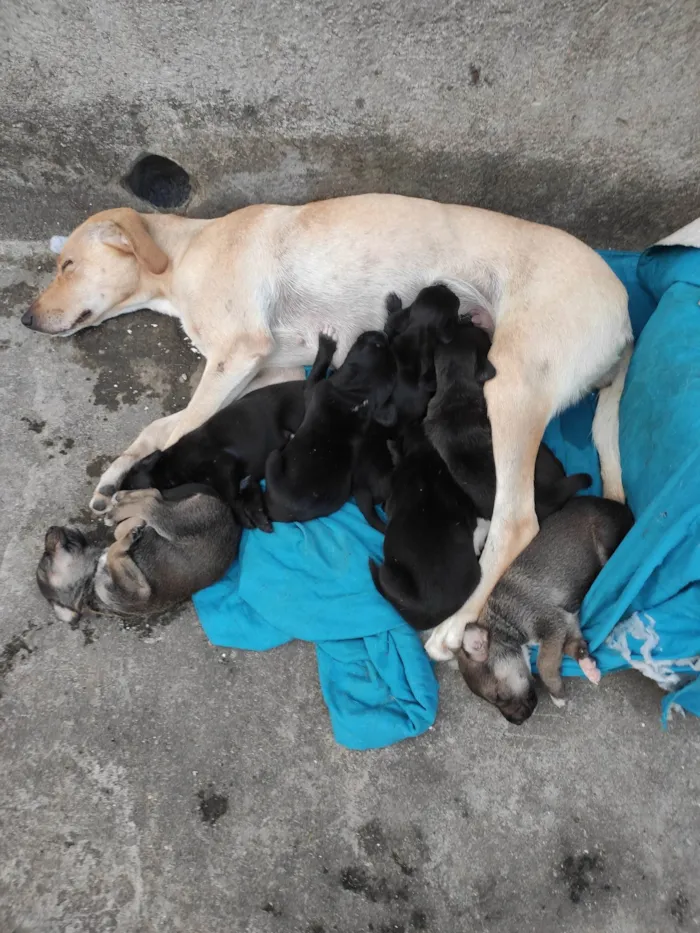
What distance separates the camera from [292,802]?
2.43 metres

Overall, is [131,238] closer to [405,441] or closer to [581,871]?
[405,441]

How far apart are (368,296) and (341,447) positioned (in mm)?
864

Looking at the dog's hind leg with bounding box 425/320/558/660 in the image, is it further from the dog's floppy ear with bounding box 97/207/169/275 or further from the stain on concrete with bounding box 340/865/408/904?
the dog's floppy ear with bounding box 97/207/169/275

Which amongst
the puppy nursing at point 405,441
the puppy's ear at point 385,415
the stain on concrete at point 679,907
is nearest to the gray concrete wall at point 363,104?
the puppy nursing at point 405,441

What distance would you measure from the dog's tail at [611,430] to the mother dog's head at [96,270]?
2.47m

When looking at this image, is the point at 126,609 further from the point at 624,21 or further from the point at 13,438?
the point at 624,21

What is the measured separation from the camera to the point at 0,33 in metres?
2.68

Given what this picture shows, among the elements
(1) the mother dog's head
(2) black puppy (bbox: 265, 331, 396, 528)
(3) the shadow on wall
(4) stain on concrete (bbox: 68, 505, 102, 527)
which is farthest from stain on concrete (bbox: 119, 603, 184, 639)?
(3) the shadow on wall

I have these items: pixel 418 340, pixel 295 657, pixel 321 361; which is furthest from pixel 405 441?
pixel 295 657

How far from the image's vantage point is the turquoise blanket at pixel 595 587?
2.41m

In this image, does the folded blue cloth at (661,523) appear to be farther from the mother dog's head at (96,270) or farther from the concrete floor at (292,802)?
the mother dog's head at (96,270)

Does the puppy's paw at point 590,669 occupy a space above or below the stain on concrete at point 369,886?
above

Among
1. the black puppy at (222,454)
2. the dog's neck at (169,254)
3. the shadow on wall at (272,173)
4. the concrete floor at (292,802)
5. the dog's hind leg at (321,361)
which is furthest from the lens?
the dog's neck at (169,254)

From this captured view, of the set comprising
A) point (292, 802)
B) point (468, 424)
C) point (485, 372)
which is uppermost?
point (485, 372)
